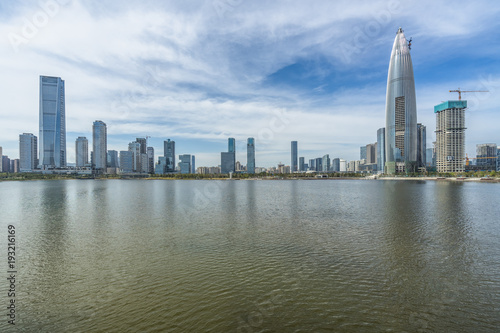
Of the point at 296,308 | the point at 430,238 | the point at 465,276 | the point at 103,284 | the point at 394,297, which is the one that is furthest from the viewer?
the point at 430,238

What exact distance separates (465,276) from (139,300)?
72.2 ft

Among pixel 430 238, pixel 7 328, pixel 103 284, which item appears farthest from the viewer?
pixel 430 238

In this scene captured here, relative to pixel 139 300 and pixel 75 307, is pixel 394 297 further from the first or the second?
pixel 75 307

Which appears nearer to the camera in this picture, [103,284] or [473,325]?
[473,325]

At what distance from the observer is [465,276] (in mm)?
17328

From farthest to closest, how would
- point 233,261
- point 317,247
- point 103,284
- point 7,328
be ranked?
point 317,247, point 233,261, point 103,284, point 7,328

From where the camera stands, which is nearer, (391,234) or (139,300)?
(139,300)

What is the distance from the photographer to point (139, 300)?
14227 millimetres

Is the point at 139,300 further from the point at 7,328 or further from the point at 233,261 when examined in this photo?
the point at 233,261

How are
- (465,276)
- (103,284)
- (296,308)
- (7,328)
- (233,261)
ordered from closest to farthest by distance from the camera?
(7,328)
(296,308)
(103,284)
(465,276)
(233,261)

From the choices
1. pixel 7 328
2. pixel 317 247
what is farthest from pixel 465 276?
pixel 7 328

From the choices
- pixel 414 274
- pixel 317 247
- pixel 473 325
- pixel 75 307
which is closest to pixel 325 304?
pixel 473 325

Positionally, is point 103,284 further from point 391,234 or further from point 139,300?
point 391,234

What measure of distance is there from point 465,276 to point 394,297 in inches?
288
